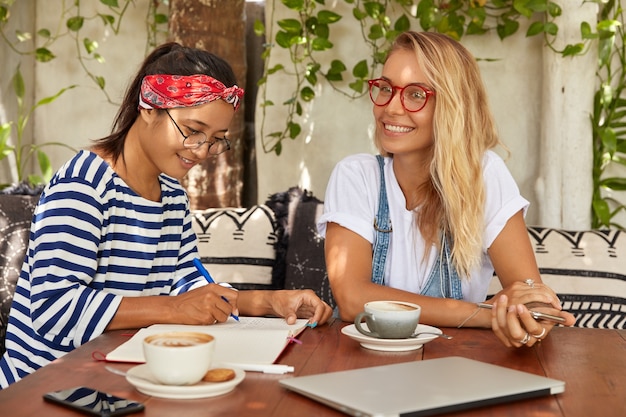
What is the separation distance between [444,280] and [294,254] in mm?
970

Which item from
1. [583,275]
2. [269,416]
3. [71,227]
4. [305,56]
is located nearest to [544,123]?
[583,275]

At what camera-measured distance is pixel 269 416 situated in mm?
1056

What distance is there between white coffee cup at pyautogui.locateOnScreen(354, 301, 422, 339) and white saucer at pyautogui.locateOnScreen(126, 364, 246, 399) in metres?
0.39

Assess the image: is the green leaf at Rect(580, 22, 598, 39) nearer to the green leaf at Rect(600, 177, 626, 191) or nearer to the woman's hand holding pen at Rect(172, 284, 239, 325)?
the green leaf at Rect(600, 177, 626, 191)

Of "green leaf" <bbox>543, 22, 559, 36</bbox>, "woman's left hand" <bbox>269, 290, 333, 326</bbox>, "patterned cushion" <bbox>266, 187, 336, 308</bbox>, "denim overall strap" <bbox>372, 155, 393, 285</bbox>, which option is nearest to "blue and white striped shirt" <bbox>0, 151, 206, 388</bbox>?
"woman's left hand" <bbox>269, 290, 333, 326</bbox>

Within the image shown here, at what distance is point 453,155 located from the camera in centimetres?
206

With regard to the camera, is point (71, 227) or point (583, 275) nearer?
point (71, 227)

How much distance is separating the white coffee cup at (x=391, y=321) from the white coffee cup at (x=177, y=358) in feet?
1.39

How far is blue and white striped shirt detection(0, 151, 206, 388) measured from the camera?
1.61 metres

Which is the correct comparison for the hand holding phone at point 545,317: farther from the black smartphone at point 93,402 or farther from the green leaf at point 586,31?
the green leaf at point 586,31

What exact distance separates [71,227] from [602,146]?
7.13 feet

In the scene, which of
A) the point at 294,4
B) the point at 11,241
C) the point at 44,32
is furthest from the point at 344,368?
the point at 44,32

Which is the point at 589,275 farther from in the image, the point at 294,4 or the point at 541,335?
the point at 294,4

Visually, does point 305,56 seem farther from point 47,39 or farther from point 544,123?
point 47,39
